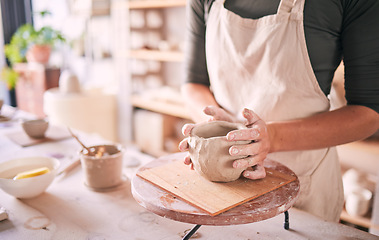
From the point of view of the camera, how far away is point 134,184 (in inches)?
29.0

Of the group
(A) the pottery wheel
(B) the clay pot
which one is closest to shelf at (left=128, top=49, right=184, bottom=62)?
(B) the clay pot

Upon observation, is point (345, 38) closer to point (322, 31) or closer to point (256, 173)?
point (322, 31)

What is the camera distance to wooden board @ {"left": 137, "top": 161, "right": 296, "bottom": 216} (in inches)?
25.6

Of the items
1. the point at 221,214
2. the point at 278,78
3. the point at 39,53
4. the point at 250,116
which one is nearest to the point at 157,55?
the point at 39,53

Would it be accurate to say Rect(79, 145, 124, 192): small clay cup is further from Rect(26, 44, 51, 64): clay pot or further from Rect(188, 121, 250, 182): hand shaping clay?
Rect(26, 44, 51, 64): clay pot

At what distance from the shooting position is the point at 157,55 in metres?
2.84

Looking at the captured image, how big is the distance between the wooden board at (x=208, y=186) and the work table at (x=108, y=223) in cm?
12

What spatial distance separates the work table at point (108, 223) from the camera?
2.47 ft

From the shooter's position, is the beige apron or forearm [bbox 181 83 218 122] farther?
forearm [bbox 181 83 218 122]

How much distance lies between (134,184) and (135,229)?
12cm

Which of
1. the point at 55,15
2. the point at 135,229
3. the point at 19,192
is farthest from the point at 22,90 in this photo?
the point at 135,229

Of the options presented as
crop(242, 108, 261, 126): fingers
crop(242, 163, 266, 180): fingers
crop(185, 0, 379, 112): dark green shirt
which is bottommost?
crop(242, 163, 266, 180): fingers

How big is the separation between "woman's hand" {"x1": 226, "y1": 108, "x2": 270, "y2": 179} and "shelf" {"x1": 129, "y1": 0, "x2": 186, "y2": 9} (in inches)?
75.1

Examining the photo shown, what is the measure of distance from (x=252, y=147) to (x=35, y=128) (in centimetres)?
103
